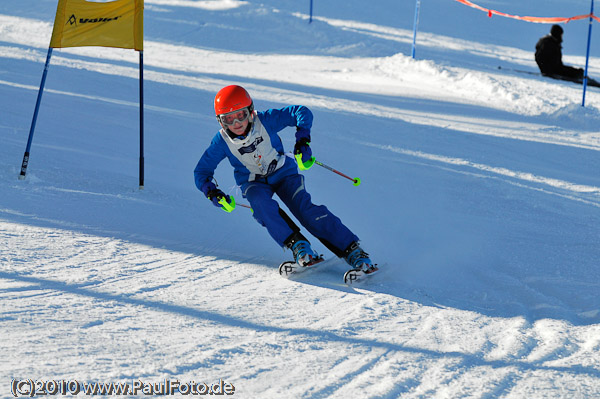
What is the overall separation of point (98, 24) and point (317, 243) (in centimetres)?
286

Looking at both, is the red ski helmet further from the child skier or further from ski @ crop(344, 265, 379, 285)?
ski @ crop(344, 265, 379, 285)

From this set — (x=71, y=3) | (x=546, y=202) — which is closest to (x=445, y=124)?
(x=546, y=202)

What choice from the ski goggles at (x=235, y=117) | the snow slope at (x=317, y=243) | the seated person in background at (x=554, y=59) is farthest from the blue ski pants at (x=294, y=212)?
the seated person in background at (x=554, y=59)

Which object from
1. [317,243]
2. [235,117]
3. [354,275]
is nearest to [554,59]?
[317,243]

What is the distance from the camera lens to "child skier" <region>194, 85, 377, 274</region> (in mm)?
4828

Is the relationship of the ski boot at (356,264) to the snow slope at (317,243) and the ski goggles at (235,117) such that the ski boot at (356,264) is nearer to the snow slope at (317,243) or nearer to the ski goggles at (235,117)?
the snow slope at (317,243)

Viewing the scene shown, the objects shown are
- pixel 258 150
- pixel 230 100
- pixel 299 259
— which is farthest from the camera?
pixel 258 150

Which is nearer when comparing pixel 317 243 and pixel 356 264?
pixel 356 264

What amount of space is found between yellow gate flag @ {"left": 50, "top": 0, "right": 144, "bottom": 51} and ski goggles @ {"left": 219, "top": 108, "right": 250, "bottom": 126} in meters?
1.87

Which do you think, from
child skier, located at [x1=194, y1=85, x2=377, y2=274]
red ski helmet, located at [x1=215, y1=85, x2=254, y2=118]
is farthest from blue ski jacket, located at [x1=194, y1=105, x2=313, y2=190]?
red ski helmet, located at [x1=215, y1=85, x2=254, y2=118]

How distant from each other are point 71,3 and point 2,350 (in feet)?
12.9

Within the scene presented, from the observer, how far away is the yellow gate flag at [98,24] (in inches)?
237

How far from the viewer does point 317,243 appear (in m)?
5.70

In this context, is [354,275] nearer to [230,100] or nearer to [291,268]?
[291,268]
